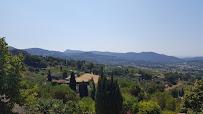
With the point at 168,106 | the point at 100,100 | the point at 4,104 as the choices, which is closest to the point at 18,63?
the point at 4,104

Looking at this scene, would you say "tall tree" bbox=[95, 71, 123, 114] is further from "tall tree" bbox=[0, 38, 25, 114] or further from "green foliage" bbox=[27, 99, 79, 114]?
"tall tree" bbox=[0, 38, 25, 114]

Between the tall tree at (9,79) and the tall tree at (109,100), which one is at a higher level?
the tall tree at (9,79)

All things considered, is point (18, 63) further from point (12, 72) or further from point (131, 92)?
point (131, 92)

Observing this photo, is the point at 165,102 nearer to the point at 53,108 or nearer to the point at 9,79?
the point at 53,108

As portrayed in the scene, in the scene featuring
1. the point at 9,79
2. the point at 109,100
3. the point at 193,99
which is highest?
the point at 9,79

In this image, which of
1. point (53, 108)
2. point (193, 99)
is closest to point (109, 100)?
point (53, 108)

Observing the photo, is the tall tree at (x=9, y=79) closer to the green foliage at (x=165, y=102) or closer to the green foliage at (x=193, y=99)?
the green foliage at (x=193, y=99)

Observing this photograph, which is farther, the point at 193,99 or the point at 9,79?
the point at 193,99

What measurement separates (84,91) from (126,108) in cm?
3150

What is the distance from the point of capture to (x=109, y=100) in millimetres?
12695

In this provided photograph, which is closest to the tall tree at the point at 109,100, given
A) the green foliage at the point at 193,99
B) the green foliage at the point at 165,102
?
the green foliage at the point at 193,99

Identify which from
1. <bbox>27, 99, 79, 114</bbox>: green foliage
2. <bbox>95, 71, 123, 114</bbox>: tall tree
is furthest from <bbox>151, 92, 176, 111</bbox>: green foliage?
<bbox>27, 99, 79, 114</bbox>: green foliage

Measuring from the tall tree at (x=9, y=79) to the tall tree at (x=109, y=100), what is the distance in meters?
8.11

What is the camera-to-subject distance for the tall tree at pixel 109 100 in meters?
12.7
